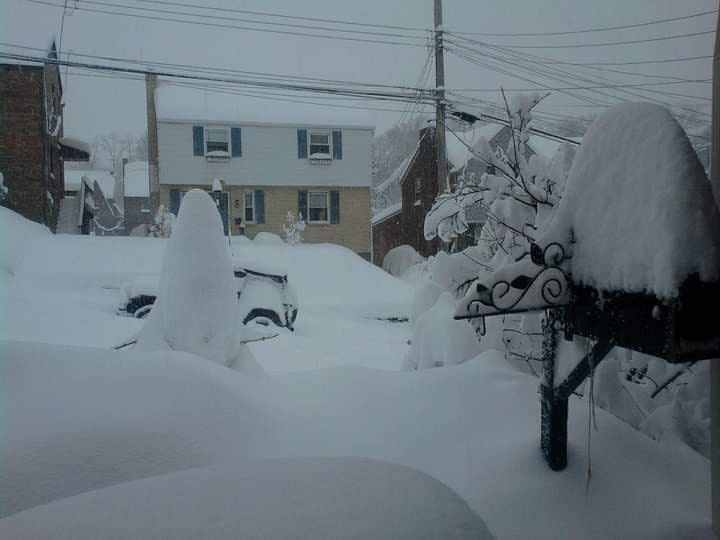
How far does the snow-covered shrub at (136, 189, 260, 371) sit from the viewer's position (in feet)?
7.14

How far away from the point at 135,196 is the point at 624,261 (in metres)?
12.5

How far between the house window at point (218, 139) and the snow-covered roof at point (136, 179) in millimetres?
2653

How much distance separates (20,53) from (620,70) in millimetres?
3726

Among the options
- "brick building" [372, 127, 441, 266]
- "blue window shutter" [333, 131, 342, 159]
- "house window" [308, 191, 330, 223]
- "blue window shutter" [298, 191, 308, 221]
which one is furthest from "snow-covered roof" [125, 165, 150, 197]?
"brick building" [372, 127, 441, 266]

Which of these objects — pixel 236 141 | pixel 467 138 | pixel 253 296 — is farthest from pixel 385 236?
pixel 467 138

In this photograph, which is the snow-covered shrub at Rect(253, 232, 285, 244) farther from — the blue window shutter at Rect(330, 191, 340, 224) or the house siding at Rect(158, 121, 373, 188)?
the blue window shutter at Rect(330, 191, 340, 224)

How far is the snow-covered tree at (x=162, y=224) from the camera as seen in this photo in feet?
25.2

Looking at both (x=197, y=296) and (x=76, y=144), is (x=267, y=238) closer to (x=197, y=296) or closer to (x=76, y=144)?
(x=76, y=144)

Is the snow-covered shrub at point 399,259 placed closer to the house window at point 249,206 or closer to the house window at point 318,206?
the house window at point 318,206

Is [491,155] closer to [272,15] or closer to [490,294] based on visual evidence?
[490,294]

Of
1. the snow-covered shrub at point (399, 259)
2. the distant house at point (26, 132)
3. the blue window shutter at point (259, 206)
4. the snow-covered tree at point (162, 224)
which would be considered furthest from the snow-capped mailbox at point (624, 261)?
the blue window shutter at point (259, 206)

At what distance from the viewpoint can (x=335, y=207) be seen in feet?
33.4

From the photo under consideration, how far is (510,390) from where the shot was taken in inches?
58.7

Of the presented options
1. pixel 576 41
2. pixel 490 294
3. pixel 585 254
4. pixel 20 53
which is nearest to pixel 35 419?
pixel 490 294
